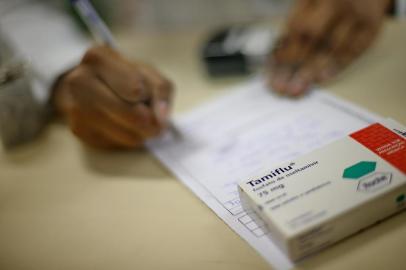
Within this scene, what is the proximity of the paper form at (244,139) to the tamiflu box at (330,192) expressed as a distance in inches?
1.4

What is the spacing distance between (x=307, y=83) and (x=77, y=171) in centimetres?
37

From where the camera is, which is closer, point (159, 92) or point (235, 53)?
point (159, 92)

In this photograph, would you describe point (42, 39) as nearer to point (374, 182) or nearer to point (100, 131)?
point (100, 131)

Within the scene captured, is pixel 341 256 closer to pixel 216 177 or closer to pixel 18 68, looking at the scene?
pixel 216 177

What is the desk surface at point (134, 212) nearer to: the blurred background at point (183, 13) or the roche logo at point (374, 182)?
the roche logo at point (374, 182)

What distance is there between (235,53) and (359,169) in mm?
364

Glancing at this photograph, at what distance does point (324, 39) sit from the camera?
0.71 metres

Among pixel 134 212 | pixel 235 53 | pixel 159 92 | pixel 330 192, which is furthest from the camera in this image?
pixel 235 53

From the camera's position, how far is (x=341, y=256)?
0.42 meters

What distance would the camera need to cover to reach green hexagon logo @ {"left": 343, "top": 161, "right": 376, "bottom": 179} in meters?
0.43

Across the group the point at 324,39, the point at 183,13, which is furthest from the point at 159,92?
the point at 183,13

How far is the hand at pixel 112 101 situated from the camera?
599 mm

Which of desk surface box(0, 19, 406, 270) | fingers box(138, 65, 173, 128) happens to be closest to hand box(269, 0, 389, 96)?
desk surface box(0, 19, 406, 270)

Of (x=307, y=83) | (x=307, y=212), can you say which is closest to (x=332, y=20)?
(x=307, y=83)
